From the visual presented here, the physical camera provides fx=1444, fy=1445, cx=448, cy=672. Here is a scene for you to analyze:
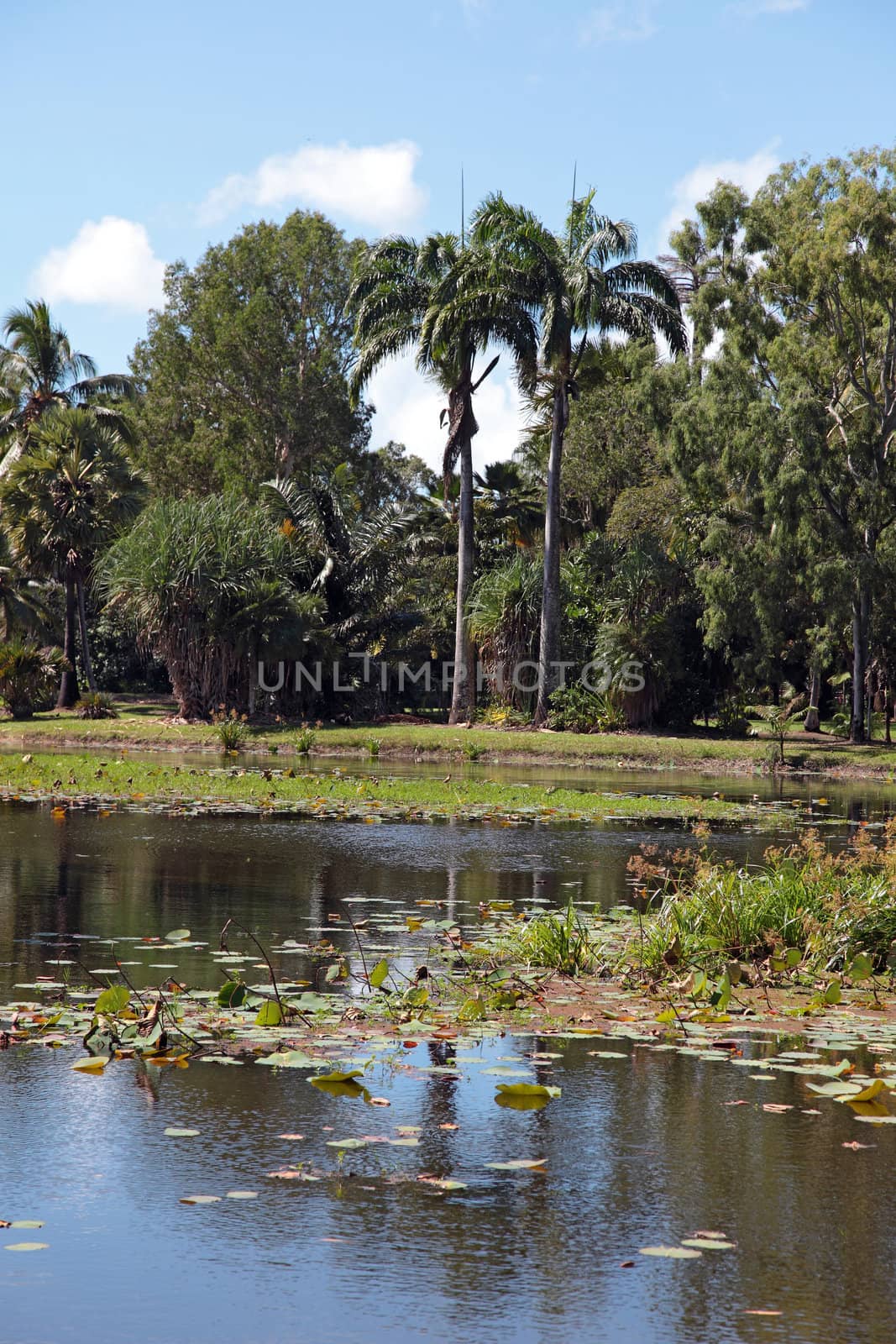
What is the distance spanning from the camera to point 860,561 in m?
35.9

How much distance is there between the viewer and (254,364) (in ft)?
196

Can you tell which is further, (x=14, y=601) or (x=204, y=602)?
(x=14, y=601)

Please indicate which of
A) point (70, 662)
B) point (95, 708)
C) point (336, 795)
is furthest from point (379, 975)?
point (70, 662)

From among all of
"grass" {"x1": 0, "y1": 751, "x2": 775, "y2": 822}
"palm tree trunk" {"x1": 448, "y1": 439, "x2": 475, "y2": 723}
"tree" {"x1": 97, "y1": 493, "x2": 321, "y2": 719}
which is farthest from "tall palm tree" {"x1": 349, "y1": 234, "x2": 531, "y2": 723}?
"grass" {"x1": 0, "y1": 751, "x2": 775, "y2": 822}

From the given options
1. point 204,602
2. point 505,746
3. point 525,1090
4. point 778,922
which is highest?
point 204,602

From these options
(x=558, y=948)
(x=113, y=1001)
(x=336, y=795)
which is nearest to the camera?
(x=113, y=1001)

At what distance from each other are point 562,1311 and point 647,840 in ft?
42.2

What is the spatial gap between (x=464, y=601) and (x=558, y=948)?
31628 mm

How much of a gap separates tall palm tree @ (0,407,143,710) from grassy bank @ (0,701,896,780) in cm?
705

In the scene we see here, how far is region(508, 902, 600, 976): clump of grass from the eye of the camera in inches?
362

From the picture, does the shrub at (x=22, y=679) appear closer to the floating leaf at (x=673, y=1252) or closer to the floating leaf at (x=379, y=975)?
the floating leaf at (x=379, y=975)

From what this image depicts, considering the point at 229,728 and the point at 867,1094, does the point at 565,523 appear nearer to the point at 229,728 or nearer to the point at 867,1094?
the point at 229,728

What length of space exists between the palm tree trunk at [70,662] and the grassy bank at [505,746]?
18.8 ft

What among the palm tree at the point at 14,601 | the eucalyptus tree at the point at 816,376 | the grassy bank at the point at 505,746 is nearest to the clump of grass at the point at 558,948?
the grassy bank at the point at 505,746
